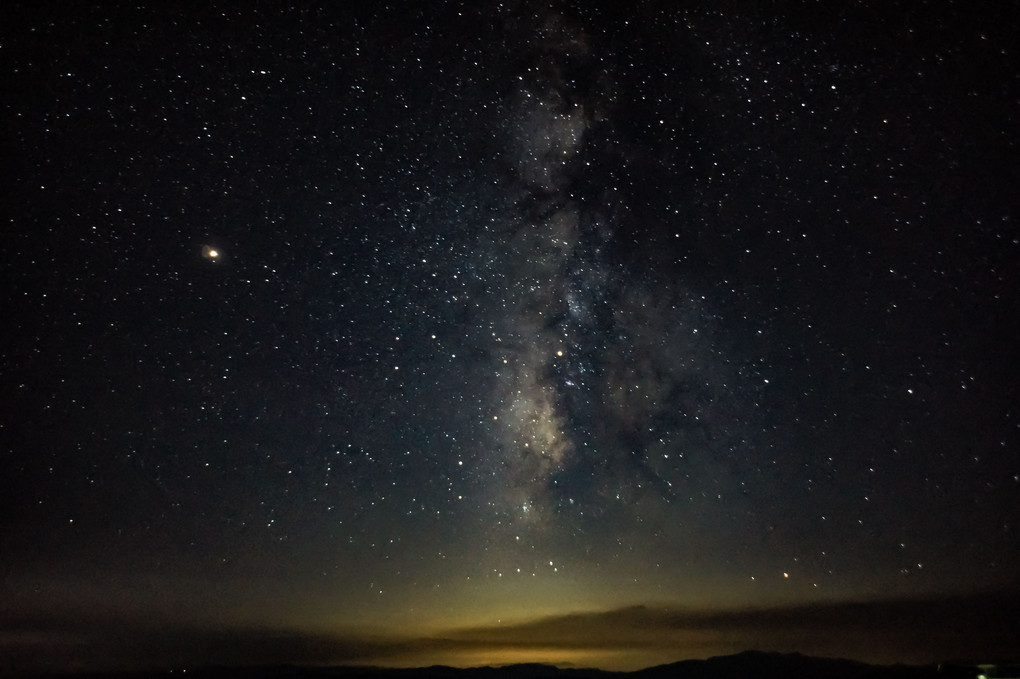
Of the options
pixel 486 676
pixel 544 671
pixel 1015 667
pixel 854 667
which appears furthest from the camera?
pixel 544 671

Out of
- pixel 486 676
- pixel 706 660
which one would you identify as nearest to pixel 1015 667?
pixel 486 676

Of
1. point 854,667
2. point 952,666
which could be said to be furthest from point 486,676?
point 952,666

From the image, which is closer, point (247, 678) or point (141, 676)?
point (141, 676)

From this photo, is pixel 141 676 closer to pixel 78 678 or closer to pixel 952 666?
pixel 78 678

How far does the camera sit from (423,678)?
8588cm

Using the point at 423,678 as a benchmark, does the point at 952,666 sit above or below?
above

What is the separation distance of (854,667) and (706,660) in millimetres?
35631

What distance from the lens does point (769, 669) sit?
10094 centimetres

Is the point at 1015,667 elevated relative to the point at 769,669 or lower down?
elevated

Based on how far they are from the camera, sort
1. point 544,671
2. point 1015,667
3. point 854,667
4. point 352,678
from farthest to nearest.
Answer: point 544,671
point 854,667
point 352,678
point 1015,667

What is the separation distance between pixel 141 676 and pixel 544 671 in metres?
59.5

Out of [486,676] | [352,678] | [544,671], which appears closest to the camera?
[352,678]

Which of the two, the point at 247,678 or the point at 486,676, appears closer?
the point at 486,676

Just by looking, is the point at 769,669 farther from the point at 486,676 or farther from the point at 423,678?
the point at 423,678
